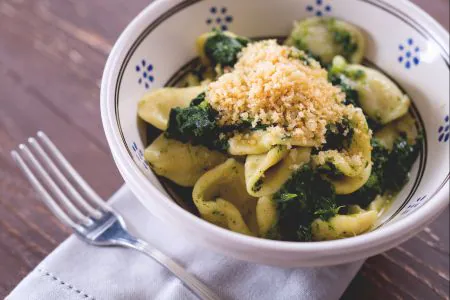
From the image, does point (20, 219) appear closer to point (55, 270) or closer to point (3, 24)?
point (55, 270)

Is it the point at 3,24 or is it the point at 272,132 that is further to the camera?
the point at 3,24

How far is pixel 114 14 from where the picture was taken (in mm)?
2961

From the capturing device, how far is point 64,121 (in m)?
2.44

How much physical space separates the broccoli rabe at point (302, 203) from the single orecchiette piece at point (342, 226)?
22 millimetres

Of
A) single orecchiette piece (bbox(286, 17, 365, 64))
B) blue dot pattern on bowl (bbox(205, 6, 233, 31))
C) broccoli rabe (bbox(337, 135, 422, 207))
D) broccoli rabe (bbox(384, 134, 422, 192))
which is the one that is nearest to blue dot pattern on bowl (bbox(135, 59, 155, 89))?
blue dot pattern on bowl (bbox(205, 6, 233, 31))

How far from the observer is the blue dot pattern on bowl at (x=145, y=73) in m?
1.98

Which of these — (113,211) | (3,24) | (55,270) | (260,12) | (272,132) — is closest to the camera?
(272,132)

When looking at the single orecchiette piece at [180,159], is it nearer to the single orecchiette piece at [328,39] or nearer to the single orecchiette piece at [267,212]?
the single orecchiette piece at [267,212]

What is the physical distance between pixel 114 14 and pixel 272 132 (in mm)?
1671

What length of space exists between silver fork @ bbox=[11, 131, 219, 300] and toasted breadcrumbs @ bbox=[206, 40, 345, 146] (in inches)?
22.4

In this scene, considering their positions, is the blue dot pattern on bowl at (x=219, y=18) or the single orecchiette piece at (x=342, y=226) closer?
the single orecchiette piece at (x=342, y=226)

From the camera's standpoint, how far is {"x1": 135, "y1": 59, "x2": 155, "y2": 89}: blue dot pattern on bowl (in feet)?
6.48

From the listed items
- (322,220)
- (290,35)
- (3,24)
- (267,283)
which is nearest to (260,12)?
(290,35)

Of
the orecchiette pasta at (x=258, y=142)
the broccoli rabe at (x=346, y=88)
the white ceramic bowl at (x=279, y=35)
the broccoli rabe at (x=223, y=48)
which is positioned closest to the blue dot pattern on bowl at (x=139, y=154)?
the white ceramic bowl at (x=279, y=35)
